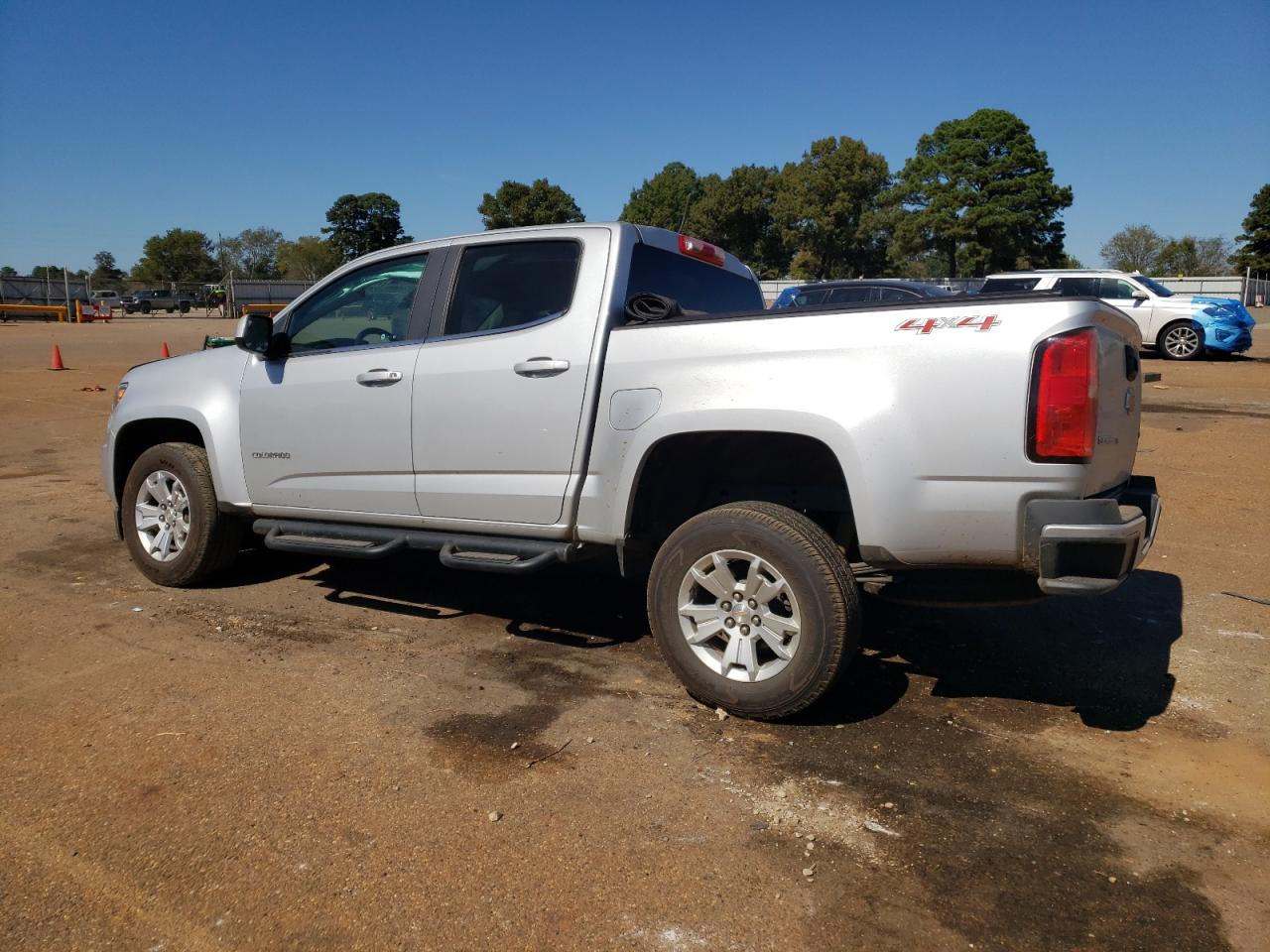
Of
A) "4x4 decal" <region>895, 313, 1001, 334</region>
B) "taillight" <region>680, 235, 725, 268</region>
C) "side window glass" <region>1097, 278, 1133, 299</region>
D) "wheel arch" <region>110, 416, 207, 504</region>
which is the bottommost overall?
"wheel arch" <region>110, 416, 207, 504</region>

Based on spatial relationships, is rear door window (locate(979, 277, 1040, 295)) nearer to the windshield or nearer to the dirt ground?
the windshield

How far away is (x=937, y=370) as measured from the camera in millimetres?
3129

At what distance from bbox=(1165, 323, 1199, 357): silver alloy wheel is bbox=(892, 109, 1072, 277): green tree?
3648 centimetres

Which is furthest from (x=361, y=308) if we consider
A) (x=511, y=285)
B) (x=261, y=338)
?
(x=511, y=285)

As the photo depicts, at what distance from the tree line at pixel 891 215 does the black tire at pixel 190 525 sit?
39.0 m

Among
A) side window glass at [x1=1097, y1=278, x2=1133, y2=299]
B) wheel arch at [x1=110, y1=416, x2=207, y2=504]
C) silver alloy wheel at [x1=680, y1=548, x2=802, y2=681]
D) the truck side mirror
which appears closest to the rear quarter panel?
silver alloy wheel at [x1=680, y1=548, x2=802, y2=681]

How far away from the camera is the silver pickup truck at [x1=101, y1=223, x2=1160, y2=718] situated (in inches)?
121

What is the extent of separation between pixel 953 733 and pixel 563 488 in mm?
Answer: 1850

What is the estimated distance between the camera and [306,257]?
85125 millimetres

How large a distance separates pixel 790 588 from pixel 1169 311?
18.0 m

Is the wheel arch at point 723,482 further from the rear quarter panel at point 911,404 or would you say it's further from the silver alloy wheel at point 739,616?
the silver alloy wheel at point 739,616

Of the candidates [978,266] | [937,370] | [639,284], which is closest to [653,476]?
[639,284]

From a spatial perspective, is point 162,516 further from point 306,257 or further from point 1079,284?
point 306,257

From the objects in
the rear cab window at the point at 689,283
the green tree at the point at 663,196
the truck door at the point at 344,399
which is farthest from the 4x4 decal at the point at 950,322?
the green tree at the point at 663,196
